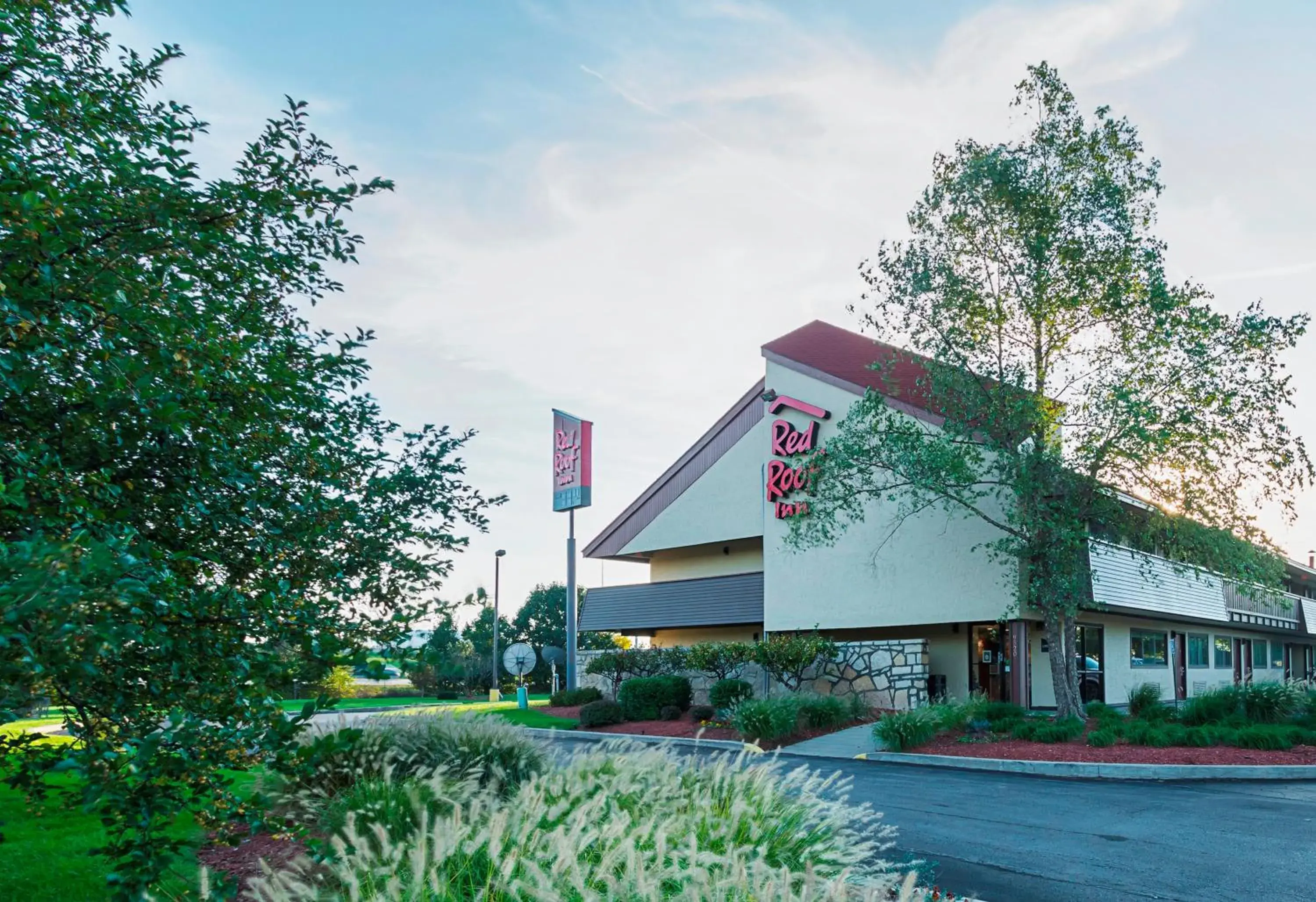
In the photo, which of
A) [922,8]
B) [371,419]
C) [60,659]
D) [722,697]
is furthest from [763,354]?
[60,659]

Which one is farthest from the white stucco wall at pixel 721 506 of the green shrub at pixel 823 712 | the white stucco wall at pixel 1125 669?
the white stucco wall at pixel 1125 669

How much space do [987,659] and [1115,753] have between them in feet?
32.4

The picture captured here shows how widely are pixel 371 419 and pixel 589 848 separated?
11.0 feet

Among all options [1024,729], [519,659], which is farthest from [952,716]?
[519,659]

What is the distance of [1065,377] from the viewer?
2069 cm

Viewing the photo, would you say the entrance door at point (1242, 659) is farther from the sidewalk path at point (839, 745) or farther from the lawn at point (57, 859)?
the lawn at point (57, 859)

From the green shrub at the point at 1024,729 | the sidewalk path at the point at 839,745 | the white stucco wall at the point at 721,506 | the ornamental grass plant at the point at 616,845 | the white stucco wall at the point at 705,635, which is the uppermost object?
the white stucco wall at the point at 721,506

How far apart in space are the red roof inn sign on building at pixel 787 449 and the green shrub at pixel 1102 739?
10931 millimetres

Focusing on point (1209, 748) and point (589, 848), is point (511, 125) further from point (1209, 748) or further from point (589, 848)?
point (1209, 748)

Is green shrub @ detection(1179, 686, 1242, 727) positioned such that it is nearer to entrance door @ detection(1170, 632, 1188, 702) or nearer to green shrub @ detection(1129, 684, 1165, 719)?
green shrub @ detection(1129, 684, 1165, 719)

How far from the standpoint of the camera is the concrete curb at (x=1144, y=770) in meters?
15.0

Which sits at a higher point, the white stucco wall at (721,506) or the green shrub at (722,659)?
the white stucco wall at (721,506)

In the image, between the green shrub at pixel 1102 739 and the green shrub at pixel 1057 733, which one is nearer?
the green shrub at pixel 1102 739

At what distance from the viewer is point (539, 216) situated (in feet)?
43.8
